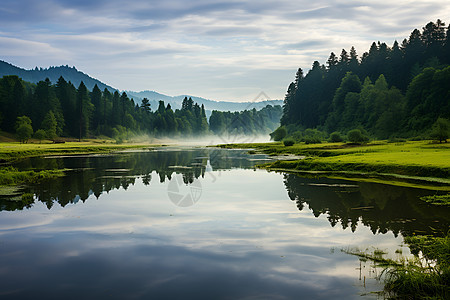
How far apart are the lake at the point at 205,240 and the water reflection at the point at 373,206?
0.23ft

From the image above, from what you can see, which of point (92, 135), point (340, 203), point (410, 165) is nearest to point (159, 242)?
point (340, 203)

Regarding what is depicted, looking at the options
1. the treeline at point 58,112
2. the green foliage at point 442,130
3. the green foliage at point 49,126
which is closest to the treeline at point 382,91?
the green foliage at point 442,130

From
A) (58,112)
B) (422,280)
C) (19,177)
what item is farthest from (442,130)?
(58,112)

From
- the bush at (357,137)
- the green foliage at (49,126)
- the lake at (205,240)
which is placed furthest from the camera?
the green foliage at (49,126)

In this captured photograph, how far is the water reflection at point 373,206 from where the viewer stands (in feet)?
62.4

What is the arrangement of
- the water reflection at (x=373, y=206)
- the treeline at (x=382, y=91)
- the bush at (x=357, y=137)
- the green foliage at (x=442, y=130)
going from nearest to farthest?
the water reflection at (x=373, y=206) → the green foliage at (x=442, y=130) → the bush at (x=357, y=137) → the treeline at (x=382, y=91)

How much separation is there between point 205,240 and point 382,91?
112421 millimetres

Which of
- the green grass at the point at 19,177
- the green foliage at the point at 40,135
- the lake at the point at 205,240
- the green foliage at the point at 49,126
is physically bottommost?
the lake at the point at 205,240

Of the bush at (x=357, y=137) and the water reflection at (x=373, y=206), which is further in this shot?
the bush at (x=357, y=137)

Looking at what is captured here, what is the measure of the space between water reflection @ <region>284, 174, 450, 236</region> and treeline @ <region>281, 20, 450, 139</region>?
130 feet

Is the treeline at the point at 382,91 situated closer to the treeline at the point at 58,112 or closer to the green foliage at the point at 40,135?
the treeline at the point at 58,112

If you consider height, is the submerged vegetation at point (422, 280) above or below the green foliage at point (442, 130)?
below

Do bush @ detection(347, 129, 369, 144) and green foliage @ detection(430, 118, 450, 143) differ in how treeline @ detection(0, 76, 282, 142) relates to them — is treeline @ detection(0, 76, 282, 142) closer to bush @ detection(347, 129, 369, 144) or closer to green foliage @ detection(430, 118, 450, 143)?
bush @ detection(347, 129, 369, 144)

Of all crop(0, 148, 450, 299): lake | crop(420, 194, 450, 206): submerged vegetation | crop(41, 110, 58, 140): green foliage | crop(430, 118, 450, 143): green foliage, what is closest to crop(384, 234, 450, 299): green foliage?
crop(0, 148, 450, 299): lake
